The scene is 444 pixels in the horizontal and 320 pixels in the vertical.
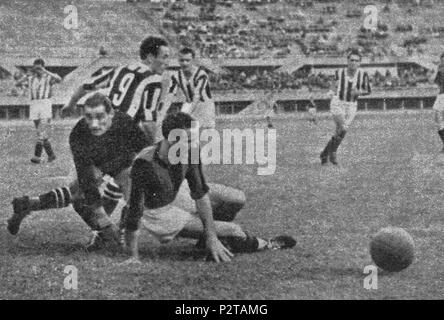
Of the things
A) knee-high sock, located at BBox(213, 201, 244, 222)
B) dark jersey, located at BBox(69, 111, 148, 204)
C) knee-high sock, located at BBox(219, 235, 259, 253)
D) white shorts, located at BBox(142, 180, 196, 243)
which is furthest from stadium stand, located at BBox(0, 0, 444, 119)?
knee-high sock, located at BBox(219, 235, 259, 253)

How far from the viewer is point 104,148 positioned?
5504 millimetres

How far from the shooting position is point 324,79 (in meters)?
30.8

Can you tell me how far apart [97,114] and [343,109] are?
292 inches

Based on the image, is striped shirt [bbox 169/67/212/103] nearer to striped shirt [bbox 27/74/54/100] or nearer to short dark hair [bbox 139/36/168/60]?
striped shirt [bbox 27/74/54/100]

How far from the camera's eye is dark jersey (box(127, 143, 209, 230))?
16.2ft

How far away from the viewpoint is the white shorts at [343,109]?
39.1 ft

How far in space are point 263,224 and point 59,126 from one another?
16551 millimetres

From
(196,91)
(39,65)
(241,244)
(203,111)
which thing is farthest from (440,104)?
(241,244)

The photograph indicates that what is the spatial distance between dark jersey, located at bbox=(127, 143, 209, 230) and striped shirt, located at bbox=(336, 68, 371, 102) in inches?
302

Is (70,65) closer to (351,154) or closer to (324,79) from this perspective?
(324,79)

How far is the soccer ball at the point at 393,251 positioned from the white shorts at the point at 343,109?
7.08 metres

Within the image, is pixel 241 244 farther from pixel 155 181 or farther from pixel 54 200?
pixel 54 200

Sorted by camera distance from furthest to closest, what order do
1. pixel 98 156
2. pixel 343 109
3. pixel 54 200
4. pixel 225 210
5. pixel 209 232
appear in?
pixel 343 109 → pixel 54 200 → pixel 225 210 → pixel 98 156 → pixel 209 232

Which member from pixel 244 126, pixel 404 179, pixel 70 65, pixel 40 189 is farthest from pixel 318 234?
pixel 70 65
